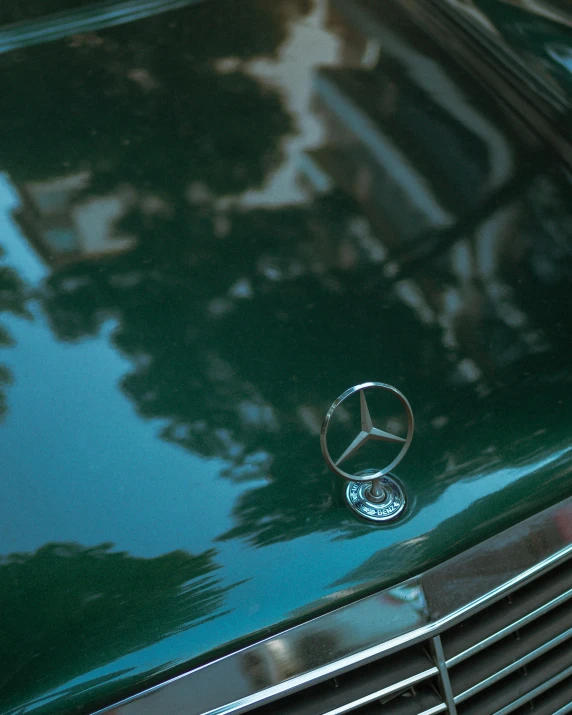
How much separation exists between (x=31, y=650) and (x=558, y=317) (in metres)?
1.15

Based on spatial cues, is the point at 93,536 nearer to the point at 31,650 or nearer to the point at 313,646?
the point at 31,650

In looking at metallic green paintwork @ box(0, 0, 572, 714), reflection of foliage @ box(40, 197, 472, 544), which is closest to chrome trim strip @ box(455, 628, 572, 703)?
metallic green paintwork @ box(0, 0, 572, 714)

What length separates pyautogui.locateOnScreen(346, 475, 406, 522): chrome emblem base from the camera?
4.71 feet

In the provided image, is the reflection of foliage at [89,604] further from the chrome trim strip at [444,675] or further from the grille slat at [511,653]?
the grille slat at [511,653]

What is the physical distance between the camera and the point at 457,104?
2.10 meters

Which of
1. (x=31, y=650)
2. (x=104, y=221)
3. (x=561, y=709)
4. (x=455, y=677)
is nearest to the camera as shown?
(x=31, y=650)

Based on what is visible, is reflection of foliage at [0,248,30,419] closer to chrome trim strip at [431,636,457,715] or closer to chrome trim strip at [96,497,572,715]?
chrome trim strip at [96,497,572,715]

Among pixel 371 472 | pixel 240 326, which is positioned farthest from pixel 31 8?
pixel 371 472

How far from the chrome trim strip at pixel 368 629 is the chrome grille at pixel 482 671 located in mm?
37

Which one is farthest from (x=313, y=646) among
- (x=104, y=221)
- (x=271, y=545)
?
(x=104, y=221)

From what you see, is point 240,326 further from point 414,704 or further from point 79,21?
point 79,21

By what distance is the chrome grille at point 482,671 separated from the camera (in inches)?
54.4

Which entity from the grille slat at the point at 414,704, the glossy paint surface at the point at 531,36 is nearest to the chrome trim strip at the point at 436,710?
the grille slat at the point at 414,704

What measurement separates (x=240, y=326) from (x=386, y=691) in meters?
0.68
